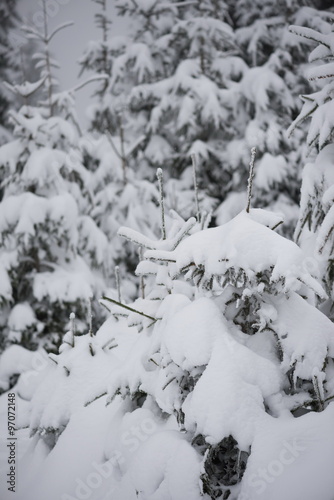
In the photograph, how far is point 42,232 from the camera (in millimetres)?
6535

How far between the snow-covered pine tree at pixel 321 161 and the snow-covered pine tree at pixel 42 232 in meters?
4.36

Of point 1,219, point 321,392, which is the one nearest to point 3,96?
point 1,219

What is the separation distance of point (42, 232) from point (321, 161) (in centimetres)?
514

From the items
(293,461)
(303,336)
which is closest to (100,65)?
(303,336)

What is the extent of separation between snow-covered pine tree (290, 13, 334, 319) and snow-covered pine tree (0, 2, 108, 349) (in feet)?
14.3

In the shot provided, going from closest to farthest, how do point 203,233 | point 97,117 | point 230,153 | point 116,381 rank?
point 203,233 → point 116,381 → point 230,153 → point 97,117

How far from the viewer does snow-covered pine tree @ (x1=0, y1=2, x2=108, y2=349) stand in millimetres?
6207

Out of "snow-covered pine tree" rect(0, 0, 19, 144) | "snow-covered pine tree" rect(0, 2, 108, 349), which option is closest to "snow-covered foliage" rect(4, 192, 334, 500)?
"snow-covered pine tree" rect(0, 2, 108, 349)

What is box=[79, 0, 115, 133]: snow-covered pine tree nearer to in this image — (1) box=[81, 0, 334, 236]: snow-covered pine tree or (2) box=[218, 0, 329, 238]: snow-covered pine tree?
(1) box=[81, 0, 334, 236]: snow-covered pine tree

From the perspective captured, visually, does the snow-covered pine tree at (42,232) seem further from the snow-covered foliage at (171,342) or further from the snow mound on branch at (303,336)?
the snow mound on branch at (303,336)

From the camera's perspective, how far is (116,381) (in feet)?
6.90

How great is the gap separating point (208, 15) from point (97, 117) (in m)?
4.29

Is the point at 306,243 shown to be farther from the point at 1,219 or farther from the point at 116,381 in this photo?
the point at 1,219

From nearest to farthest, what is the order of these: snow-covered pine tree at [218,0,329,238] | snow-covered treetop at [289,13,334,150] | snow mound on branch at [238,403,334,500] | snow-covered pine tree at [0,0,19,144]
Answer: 1. snow mound on branch at [238,403,334,500]
2. snow-covered treetop at [289,13,334,150]
3. snow-covered pine tree at [218,0,329,238]
4. snow-covered pine tree at [0,0,19,144]
